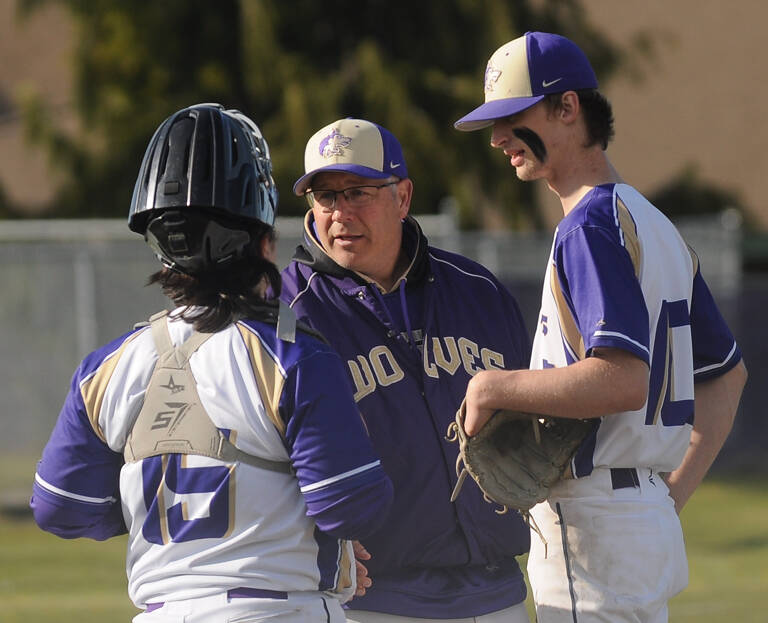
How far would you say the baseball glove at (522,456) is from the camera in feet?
9.94

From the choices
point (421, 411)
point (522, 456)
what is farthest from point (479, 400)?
point (421, 411)

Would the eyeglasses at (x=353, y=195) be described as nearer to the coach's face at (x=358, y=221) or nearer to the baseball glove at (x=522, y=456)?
the coach's face at (x=358, y=221)

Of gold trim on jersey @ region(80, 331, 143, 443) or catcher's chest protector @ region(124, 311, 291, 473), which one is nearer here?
catcher's chest protector @ region(124, 311, 291, 473)

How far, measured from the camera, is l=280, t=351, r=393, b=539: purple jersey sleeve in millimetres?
2477

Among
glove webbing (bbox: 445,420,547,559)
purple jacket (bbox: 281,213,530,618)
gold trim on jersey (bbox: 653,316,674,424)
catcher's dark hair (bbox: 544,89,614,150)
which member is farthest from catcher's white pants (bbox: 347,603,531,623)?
catcher's dark hair (bbox: 544,89,614,150)

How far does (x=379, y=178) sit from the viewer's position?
3.58 metres

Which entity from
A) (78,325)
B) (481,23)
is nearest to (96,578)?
(78,325)

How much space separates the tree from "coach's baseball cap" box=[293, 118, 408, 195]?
1226cm

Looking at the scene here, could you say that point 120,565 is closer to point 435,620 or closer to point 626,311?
point 435,620

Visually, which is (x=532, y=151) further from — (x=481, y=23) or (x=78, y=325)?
(x=481, y=23)

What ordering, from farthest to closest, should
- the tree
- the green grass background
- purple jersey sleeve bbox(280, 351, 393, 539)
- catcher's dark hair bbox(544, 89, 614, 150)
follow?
1. the tree
2. the green grass background
3. catcher's dark hair bbox(544, 89, 614, 150)
4. purple jersey sleeve bbox(280, 351, 393, 539)

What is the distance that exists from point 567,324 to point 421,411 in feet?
2.10

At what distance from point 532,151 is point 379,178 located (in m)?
0.60

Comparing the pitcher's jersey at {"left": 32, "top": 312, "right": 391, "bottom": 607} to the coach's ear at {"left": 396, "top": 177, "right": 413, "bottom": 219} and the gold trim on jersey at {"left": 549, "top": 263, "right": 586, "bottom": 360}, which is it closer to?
the gold trim on jersey at {"left": 549, "top": 263, "right": 586, "bottom": 360}
